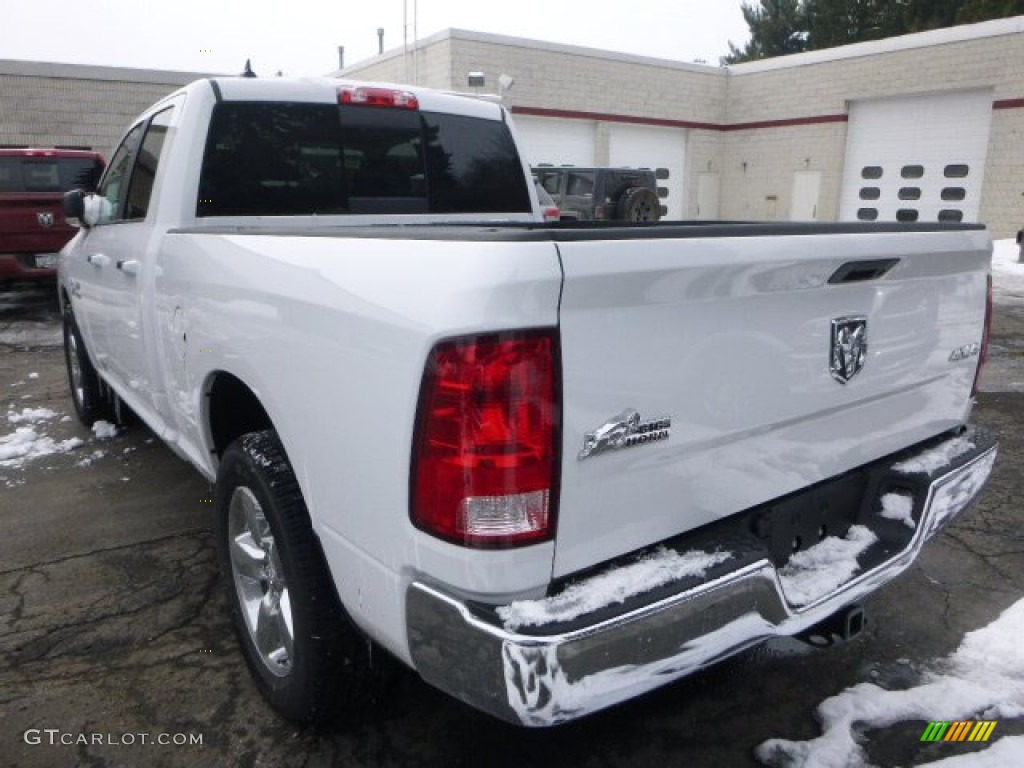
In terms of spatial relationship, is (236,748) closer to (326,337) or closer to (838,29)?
(326,337)

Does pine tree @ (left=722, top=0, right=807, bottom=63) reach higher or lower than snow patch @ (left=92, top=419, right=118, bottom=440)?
higher

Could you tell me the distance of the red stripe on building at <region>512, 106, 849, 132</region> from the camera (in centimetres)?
2031

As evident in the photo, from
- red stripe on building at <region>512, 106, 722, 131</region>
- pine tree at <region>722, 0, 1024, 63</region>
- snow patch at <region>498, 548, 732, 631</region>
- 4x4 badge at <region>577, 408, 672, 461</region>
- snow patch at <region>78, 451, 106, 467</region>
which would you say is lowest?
snow patch at <region>78, 451, 106, 467</region>

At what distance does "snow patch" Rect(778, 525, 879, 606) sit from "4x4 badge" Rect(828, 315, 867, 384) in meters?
0.48

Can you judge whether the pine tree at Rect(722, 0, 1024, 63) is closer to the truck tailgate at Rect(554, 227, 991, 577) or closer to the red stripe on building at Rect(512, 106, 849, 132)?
the red stripe on building at Rect(512, 106, 849, 132)

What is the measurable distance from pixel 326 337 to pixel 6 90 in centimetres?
2041

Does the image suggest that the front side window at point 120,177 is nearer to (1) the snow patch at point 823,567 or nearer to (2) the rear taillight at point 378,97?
(2) the rear taillight at point 378,97

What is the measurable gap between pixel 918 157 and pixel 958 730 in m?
20.3

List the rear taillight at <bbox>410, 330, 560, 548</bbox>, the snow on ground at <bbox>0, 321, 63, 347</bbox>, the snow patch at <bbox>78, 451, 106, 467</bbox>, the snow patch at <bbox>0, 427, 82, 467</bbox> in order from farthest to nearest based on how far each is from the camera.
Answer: the snow on ground at <bbox>0, 321, 63, 347</bbox>
the snow patch at <bbox>0, 427, 82, 467</bbox>
the snow patch at <bbox>78, 451, 106, 467</bbox>
the rear taillight at <bbox>410, 330, 560, 548</bbox>

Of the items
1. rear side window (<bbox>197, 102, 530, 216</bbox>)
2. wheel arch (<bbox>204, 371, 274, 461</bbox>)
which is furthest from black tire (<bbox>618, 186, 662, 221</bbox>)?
wheel arch (<bbox>204, 371, 274, 461</bbox>)

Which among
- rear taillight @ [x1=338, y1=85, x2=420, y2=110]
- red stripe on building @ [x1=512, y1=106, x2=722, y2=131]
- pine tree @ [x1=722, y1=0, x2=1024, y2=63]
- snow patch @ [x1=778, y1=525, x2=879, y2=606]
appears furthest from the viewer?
pine tree @ [x1=722, y1=0, x2=1024, y2=63]

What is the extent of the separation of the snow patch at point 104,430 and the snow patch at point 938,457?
4908 mm

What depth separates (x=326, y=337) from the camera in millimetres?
1876

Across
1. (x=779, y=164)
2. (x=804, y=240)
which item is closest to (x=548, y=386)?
(x=804, y=240)
